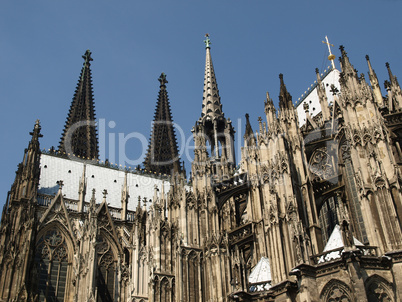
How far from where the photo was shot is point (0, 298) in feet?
87.4

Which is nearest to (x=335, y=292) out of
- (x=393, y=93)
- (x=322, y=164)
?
(x=322, y=164)

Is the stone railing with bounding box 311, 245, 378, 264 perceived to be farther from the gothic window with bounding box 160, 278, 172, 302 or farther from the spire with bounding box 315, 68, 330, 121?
the spire with bounding box 315, 68, 330, 121

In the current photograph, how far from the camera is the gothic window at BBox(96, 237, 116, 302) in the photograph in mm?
31594

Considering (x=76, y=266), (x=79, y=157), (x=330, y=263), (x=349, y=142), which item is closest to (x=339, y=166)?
(x=349, y=142)

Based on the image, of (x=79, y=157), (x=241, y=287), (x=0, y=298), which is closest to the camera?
→ (x=241, y=287)

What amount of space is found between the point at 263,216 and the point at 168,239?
5534mm

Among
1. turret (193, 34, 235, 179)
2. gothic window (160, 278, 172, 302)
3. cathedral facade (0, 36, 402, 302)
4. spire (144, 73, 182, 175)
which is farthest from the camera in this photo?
spire (144, 73, 182, 175)

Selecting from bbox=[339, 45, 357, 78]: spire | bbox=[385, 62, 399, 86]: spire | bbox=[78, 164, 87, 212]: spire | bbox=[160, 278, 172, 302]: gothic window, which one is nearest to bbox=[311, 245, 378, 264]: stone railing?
bbox=[160, 278, 172, 302]: gothic window

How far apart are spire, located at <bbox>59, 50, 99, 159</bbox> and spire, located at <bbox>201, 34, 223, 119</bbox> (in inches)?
564

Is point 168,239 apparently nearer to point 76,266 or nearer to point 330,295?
point 76,266

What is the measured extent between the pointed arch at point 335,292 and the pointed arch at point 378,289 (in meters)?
0.66

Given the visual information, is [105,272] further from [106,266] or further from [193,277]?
[193,277]

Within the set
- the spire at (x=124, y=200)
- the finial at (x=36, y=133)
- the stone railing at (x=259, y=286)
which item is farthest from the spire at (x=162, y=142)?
the stone railing at (x=259, y=286)

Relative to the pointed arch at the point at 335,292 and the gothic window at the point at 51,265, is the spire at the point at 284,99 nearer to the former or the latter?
the pointed arch at the point at 335,292
